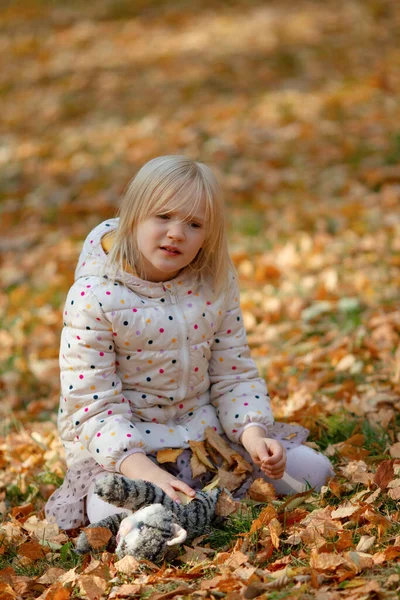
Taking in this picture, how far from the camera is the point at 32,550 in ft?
7.82

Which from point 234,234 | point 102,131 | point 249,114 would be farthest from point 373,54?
point 234,234

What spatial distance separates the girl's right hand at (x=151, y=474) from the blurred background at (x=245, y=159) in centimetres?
81

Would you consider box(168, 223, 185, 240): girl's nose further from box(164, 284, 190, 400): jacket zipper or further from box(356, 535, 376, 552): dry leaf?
box(356, 535, 376, 552): dry leaf

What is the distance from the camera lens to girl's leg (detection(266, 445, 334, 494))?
8.48 ft

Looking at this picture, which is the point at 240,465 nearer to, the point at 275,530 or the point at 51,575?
the point at 275,530

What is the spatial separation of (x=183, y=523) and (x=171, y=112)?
6.57 metres

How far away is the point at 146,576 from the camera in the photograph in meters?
2.14

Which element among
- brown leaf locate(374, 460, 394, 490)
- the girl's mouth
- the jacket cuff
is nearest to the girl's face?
the girl's mouth

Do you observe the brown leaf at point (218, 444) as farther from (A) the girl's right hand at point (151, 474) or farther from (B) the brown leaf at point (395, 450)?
(B) the brown leaf at point (395, 450)

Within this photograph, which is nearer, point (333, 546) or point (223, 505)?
point (333, 546)

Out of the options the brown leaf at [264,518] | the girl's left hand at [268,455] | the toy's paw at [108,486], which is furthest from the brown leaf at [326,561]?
the toy's paw at [108,486]

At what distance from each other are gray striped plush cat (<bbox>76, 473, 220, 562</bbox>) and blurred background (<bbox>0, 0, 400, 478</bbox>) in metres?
0.89

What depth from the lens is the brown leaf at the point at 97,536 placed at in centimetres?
233

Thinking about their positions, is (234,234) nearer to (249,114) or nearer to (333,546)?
(249,114)
